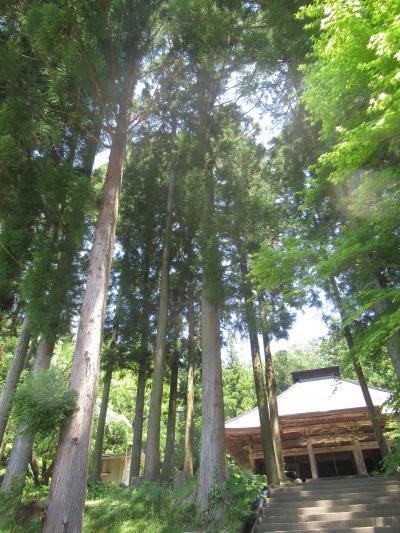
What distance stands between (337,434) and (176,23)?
47.2ft

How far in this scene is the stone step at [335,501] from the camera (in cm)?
820

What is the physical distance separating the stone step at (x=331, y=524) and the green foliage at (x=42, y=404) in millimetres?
5332

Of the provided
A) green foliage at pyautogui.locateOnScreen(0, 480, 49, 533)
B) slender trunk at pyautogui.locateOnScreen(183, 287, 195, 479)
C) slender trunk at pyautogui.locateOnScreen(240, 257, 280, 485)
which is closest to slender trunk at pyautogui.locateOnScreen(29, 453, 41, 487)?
slender trunk at pyautogui.locateOnScreen(183, 287, 195, 479)

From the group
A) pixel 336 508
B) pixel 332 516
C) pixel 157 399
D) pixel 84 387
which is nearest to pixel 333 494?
pixel 336 508

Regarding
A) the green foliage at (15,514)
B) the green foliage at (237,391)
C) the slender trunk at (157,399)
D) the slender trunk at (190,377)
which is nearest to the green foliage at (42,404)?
the green foliage at (15,514)

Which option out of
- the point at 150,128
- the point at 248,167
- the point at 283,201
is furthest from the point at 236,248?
the point at 150,128

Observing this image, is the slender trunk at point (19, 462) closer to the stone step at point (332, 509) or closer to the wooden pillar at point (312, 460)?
the stone step at point (332, 509)

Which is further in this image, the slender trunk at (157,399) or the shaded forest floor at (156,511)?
the slender trunk at (157,399)

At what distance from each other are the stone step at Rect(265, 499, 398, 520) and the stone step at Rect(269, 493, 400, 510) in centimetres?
10

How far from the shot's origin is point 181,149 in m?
12.6

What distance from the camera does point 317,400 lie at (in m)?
14.0

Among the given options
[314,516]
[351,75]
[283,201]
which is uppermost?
[283,201]

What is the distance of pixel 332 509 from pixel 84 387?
6731 millimetres

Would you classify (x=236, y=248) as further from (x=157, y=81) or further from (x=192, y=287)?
(x=157, y=81)
